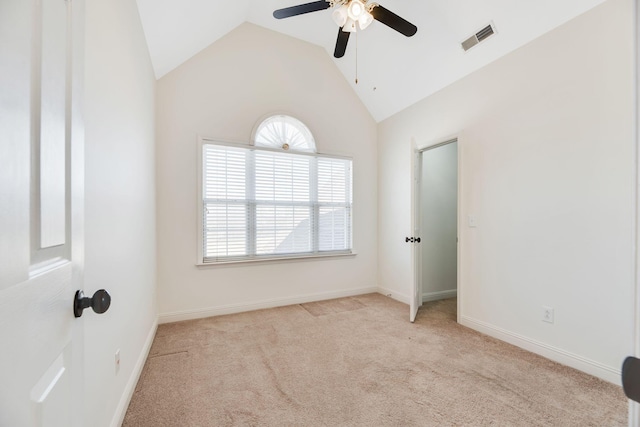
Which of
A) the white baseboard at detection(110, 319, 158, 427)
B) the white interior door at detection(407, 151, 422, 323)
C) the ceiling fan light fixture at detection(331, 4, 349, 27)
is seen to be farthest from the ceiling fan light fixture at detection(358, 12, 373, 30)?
the white baseboard at detection(110, 319, 158, 427)

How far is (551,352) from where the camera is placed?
2.28 meters

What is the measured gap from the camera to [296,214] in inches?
151

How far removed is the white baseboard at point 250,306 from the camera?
313 centimetres

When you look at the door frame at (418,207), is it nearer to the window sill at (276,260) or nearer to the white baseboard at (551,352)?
the white baseboard at (551,352)

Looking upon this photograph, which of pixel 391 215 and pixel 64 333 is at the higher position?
pixel 391 215

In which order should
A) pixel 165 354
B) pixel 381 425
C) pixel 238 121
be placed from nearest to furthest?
pixel 381 425
pixel 165 354
pixel 238 121

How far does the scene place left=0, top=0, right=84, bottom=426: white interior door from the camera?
42 centimetres

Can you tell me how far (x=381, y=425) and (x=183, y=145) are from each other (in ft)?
10.8

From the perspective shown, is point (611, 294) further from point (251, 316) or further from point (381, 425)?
point (251, 316)

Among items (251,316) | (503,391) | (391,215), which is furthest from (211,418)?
(391,215)

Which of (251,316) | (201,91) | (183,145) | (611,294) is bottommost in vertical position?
(251,316)

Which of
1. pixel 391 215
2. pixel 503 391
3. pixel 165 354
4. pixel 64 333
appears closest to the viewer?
pixel 64 333

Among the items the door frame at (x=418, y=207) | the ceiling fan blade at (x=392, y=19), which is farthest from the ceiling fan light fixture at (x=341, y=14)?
the door frame at (x=418, y=207)

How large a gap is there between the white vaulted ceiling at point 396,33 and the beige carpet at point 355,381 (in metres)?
2.82
